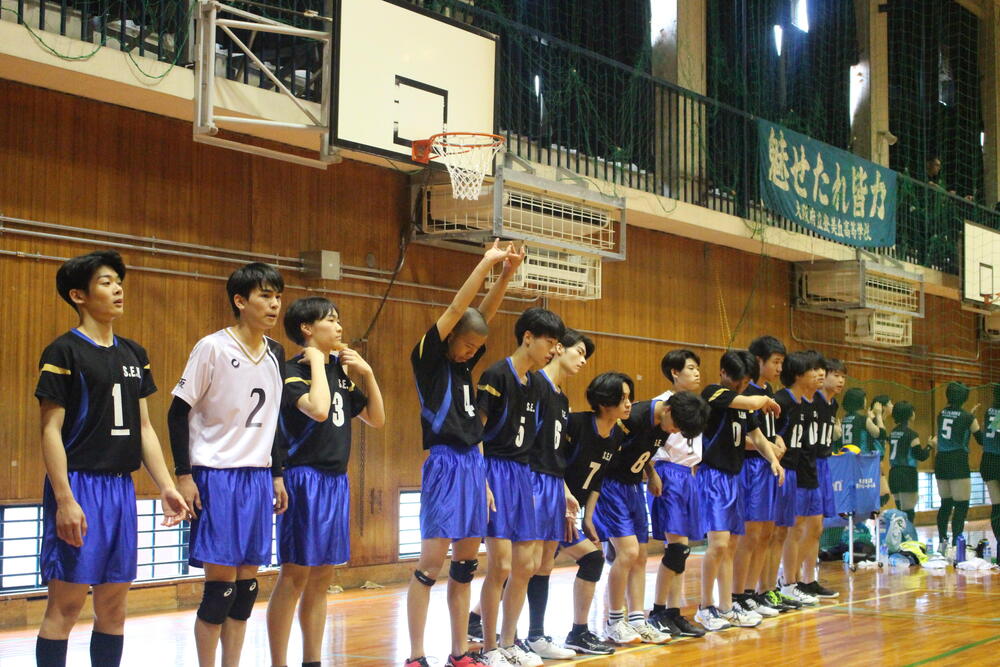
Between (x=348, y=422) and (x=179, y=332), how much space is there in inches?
118

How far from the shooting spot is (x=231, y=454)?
3787mm

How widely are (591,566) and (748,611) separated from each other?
1.59 metres

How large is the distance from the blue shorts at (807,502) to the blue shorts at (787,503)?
0.16 m

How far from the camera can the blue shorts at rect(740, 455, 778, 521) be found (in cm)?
655

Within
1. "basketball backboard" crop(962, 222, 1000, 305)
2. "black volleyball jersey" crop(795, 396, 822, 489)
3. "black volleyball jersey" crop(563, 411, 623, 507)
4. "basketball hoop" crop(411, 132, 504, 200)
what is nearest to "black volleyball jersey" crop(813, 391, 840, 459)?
"black volleyball jersey" crop(795, 396, 822, 489)

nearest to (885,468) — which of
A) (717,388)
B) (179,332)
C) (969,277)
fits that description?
(969,277)

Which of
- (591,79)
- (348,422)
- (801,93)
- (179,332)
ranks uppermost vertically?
(801,93)

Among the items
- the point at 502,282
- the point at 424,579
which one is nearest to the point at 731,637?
the point at 424,579

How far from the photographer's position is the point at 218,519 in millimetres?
3725

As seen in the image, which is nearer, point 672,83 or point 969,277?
point 672,83

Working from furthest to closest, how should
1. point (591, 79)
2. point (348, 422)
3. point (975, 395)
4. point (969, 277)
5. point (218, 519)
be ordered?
point (975, 395) → point (969, 277) → point (591, 79) → point (348, 422) → point (218, 519)

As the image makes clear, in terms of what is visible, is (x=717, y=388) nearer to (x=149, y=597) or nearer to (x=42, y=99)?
(x=149, y=597)

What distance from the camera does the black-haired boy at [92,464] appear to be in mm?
3354

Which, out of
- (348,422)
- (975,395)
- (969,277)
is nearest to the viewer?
(348,422)
